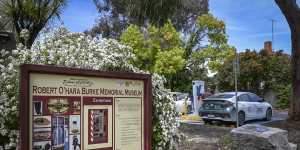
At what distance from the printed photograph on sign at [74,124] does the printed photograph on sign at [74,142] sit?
5 centimetres

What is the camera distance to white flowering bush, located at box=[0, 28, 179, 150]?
17.6 ft

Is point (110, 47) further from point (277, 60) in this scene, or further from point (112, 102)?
point (277, 60)

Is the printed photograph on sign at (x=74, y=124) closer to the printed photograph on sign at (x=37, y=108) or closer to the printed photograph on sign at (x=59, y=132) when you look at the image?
the printed photograph on sign at (x=59, y=132)

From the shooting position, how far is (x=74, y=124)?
4.70 m

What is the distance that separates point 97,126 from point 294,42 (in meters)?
12.6

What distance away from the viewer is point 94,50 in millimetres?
7391

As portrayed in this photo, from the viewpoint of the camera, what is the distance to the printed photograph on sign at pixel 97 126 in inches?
191

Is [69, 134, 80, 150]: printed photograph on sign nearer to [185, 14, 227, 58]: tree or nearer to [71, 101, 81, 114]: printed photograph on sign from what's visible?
[71, 101, 81, 114]: printed photograph on sign

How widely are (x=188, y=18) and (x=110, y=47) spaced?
135ft

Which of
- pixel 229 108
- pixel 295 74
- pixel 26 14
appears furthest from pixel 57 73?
pixel 229 108

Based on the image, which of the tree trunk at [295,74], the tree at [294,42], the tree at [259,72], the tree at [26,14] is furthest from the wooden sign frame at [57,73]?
the tree at [259,72]

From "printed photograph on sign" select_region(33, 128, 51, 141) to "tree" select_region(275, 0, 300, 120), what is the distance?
12.7 m

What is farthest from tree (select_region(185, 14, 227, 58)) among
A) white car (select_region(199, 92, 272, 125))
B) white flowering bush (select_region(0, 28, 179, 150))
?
white flowering bush (select_region(0, 28, 179, 150))

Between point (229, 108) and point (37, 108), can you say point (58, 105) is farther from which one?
point (229, 108)
